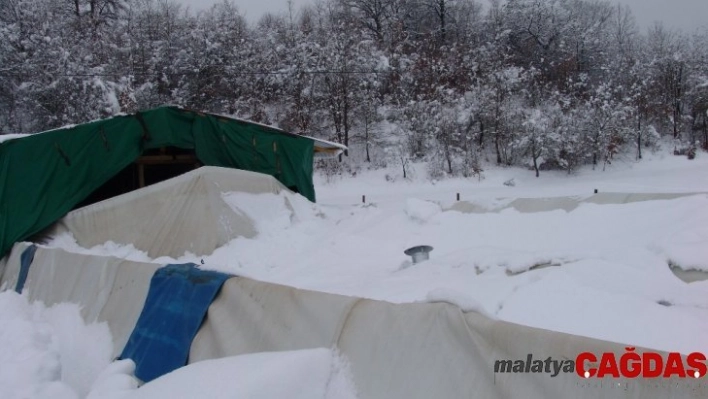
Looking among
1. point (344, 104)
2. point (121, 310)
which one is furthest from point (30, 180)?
point (344, 104)

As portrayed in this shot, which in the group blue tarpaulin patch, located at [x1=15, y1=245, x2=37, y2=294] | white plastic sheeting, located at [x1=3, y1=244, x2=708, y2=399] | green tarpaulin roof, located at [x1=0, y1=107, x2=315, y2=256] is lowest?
blue tarpaulin patch, located at [x1=15, y1=245, x2=37, y2=294]

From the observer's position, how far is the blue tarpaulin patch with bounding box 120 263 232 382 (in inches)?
119

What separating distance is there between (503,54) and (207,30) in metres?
14.8

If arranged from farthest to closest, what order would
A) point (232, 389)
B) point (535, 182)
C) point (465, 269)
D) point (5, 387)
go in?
point (535, 182) < point (465, 269) < point (5, 387) < point (232, 389)

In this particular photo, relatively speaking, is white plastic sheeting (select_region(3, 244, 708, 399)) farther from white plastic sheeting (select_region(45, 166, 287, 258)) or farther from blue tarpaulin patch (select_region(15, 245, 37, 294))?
white plastic sheeting (select_region(45, 166, 287, 258))

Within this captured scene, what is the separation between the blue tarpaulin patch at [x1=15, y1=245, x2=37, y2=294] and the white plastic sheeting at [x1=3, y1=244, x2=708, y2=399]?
4154mm

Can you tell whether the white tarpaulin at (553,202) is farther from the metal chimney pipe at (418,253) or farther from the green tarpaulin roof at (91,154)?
the green tarpaulin roof at (91,154)

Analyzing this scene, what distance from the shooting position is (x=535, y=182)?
56.9 ft

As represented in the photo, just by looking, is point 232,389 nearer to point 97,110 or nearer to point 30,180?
point 30,180

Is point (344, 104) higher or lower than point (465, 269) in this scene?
higher

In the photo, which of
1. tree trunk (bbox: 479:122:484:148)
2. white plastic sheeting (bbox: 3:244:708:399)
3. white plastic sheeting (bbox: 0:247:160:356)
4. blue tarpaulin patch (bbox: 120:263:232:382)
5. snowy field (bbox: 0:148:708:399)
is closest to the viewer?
white plastic sheeting (bbox: 3:244:708:399)

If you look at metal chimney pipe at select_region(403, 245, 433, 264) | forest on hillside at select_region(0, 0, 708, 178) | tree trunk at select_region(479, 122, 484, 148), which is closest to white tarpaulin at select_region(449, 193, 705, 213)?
metal chimney pipe at select_region(403, 245, 433, 264)

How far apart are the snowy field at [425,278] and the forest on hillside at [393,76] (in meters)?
11.1

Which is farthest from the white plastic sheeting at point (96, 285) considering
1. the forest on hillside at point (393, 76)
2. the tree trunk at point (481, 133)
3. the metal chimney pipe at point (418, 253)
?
the tree trunk at point (481, 133)
